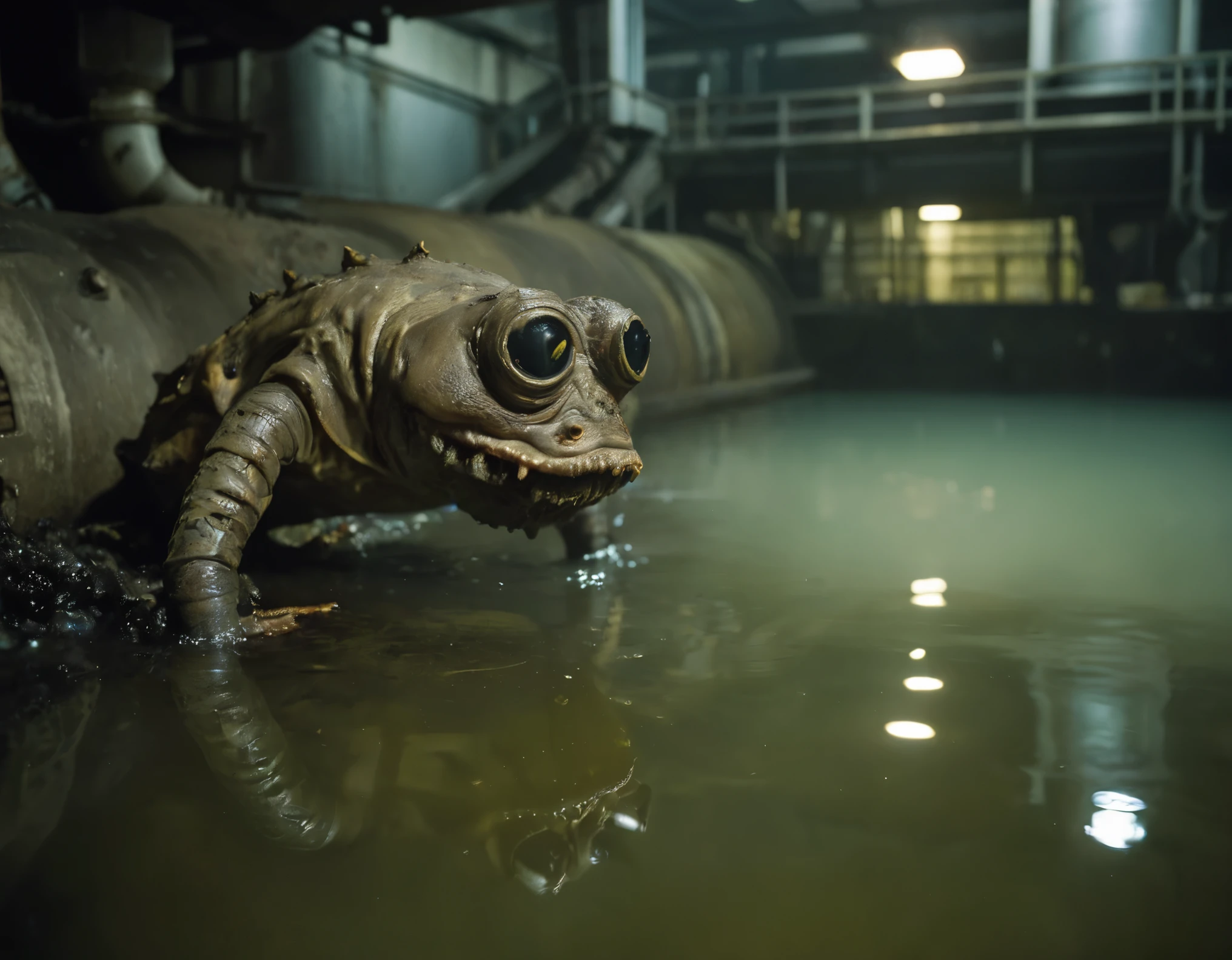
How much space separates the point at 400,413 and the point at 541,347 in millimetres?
445

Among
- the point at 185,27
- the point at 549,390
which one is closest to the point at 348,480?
the point at 549,390

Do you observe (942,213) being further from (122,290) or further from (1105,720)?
(1105,720)

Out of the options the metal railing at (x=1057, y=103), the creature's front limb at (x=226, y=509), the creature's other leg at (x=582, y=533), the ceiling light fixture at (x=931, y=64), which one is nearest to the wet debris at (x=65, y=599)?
the creature's front limb at (x=226, y=509)

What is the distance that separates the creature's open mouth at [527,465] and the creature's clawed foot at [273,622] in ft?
1.91

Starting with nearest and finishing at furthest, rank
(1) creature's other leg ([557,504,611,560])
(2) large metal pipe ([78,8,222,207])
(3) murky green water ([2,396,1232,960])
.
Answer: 1. (3) murky green water ([2,396,1232,960])
2. (1) creature's other leg ([557,504,611,560])
3. (2) large metal pipe ([78,8,222,207])

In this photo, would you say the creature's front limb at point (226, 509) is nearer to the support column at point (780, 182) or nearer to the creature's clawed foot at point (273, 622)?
the creature's clawed foot at point (273, 622)

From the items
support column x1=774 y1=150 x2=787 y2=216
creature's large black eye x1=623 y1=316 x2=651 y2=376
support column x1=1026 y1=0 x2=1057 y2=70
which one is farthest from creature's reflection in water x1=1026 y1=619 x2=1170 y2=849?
support column x1=1026 y1=0 x2=1057 y2=70

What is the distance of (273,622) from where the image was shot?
9.11 ft

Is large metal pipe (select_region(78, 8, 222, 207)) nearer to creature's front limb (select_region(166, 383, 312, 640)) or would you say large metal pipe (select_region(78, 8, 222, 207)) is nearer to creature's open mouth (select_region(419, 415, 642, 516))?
creature's front limb (select_region(166, 383, 312, 640))

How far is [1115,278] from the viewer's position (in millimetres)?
12148

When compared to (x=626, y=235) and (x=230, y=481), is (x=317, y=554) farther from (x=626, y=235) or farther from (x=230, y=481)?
(x=626, y=235)

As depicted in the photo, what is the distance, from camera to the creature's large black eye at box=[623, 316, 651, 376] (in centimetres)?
285

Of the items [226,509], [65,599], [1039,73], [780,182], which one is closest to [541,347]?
[226,509]

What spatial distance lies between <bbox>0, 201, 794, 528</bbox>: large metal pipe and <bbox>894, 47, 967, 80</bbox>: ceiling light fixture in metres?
6.58
